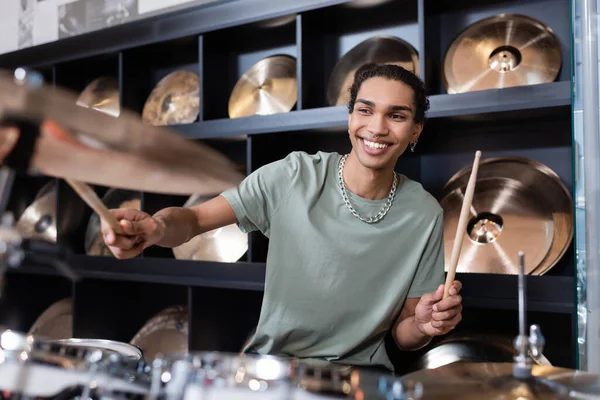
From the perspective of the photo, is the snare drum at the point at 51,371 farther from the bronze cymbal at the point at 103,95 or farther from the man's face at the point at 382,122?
the bronze cymbal at the point at 103,95

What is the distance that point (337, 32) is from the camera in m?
2.33

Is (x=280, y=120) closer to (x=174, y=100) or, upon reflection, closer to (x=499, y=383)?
(x=174, y=100)

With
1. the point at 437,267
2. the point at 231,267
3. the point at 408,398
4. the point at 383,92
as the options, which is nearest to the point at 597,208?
the point at 437,267

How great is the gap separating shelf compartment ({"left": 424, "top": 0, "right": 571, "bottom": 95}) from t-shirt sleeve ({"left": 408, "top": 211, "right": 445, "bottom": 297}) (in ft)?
1.84

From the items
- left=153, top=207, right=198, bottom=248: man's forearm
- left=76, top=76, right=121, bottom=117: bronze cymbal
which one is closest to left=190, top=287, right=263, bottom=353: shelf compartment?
left=153, top=207, right=198, bottom=248: man's forearm

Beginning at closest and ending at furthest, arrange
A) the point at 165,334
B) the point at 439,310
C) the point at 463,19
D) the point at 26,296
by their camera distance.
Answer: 1. the point at 439,310
2. the point at 463,19
3. the point at 165,334
4. the point at 26,296

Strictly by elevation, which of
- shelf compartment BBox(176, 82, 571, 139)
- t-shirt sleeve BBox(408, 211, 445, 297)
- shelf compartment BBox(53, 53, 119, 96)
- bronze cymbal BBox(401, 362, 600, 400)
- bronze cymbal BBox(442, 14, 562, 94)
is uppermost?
shelf compartment BBox(53, 53, 119, 96)

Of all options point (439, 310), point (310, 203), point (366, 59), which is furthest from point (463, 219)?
point (366, 59)

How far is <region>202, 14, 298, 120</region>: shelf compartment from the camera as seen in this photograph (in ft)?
7.61

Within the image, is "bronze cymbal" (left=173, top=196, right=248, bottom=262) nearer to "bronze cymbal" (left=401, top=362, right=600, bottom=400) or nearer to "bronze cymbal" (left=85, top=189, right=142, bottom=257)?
"bronze cymbal" (left=85, top=189, right=142, bottom=257)

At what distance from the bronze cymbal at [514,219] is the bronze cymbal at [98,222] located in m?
1.50

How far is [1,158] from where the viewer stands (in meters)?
0.69

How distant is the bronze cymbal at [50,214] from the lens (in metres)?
2.72

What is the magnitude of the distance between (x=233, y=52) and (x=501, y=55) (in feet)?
3.91
